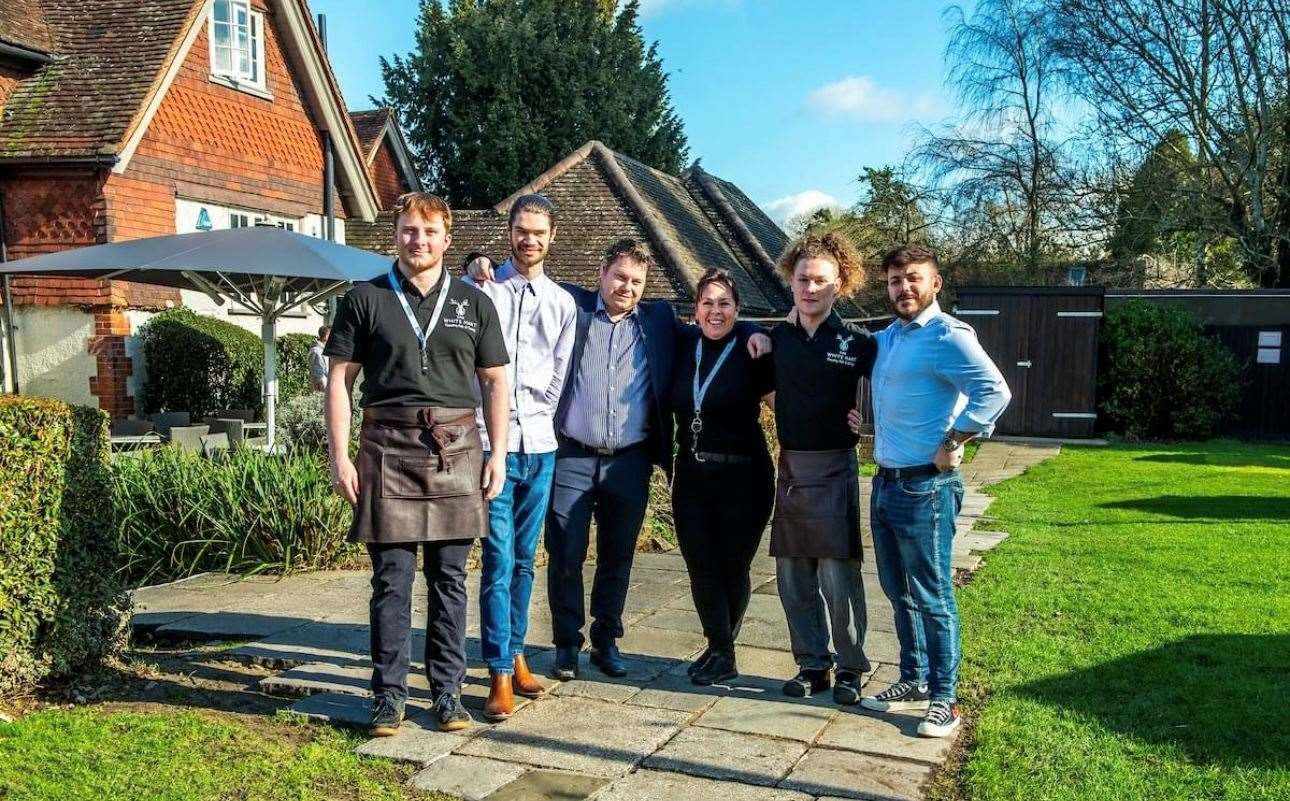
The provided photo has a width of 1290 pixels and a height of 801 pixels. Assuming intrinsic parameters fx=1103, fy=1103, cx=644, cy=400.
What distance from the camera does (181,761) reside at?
3729 mm

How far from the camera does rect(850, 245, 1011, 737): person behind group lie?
4.04 m

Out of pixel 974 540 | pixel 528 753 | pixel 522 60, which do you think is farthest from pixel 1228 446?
pixel 522 60

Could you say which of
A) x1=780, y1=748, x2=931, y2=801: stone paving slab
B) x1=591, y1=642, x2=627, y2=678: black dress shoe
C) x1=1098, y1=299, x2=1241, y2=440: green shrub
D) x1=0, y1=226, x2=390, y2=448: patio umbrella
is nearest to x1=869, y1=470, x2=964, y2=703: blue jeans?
x1=780, y1=748, x2=931, y2=801: stone paving slab

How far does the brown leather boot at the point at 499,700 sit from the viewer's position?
4.19m

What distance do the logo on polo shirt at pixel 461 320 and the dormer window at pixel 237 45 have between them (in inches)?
596

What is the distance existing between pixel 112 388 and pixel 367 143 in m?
11.9

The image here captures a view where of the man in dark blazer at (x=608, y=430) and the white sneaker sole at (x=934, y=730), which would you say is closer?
the white sneaker sole at (x=934, y=730)

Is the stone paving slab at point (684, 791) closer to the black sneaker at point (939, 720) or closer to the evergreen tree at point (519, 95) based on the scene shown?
the black sneaker at point (939, 720)

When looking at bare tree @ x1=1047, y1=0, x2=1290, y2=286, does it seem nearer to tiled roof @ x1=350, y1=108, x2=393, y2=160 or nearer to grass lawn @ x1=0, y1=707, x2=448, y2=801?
Result: tiled roof @ x1=350, y1=108, x2=393, y2=160

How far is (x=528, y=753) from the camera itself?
12.7ft

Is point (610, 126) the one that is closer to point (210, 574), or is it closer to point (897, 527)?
point (210, 574)

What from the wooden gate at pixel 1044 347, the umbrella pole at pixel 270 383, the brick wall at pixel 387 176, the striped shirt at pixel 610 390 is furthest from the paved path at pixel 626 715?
the brick wall at pixel 387 176

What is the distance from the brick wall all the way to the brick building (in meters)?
8.49

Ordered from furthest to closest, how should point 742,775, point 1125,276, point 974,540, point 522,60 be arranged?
point 522,60
point 1125,276
point 974,540
point 742,775
